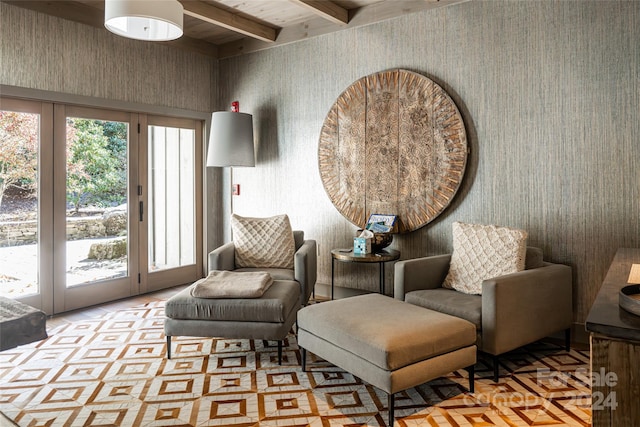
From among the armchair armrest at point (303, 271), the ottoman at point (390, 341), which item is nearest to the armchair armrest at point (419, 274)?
the ottoman at point (390, 341)

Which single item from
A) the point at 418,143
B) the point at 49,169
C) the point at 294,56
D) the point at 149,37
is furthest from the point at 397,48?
the point at 49,169

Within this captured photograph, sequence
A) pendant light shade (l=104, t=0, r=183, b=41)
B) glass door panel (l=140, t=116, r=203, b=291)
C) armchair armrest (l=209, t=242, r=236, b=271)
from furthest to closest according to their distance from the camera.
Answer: glass door panel (l=140, t=116, r=203, b=291), armchair armrest (l=209, t=242, r=236, b=271), pendant light shade (l=104, t=0, r=183, b=41)

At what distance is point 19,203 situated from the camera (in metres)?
3.71

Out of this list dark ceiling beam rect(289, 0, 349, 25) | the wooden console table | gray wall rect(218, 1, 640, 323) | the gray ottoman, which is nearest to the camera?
the wooden console table

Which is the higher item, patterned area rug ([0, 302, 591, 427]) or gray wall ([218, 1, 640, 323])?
gray wall ([218, 1, 640, 323])

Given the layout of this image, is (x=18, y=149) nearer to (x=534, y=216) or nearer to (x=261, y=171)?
(x=261, y=171)

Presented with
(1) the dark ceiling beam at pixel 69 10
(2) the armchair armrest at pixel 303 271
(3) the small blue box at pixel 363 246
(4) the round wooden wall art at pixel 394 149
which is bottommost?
(2) the armchair armrest at pixel 303 271

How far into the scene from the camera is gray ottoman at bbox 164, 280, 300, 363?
2.84m

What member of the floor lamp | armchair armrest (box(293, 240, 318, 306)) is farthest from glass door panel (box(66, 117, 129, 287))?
armchair armrest (box(293, 240, 318, 306))

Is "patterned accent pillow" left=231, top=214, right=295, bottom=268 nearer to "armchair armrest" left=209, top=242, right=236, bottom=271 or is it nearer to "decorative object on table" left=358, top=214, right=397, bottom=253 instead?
"armchair armrest" left=209, top=242, right=236, bottom=271

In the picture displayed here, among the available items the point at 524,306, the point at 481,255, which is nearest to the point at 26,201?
the point at 481,255

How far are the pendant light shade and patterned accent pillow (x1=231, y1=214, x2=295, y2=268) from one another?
1681mm

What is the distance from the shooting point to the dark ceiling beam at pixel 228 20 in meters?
3.89

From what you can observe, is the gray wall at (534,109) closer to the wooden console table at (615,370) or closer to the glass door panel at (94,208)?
the glass door panel at (94,208)
